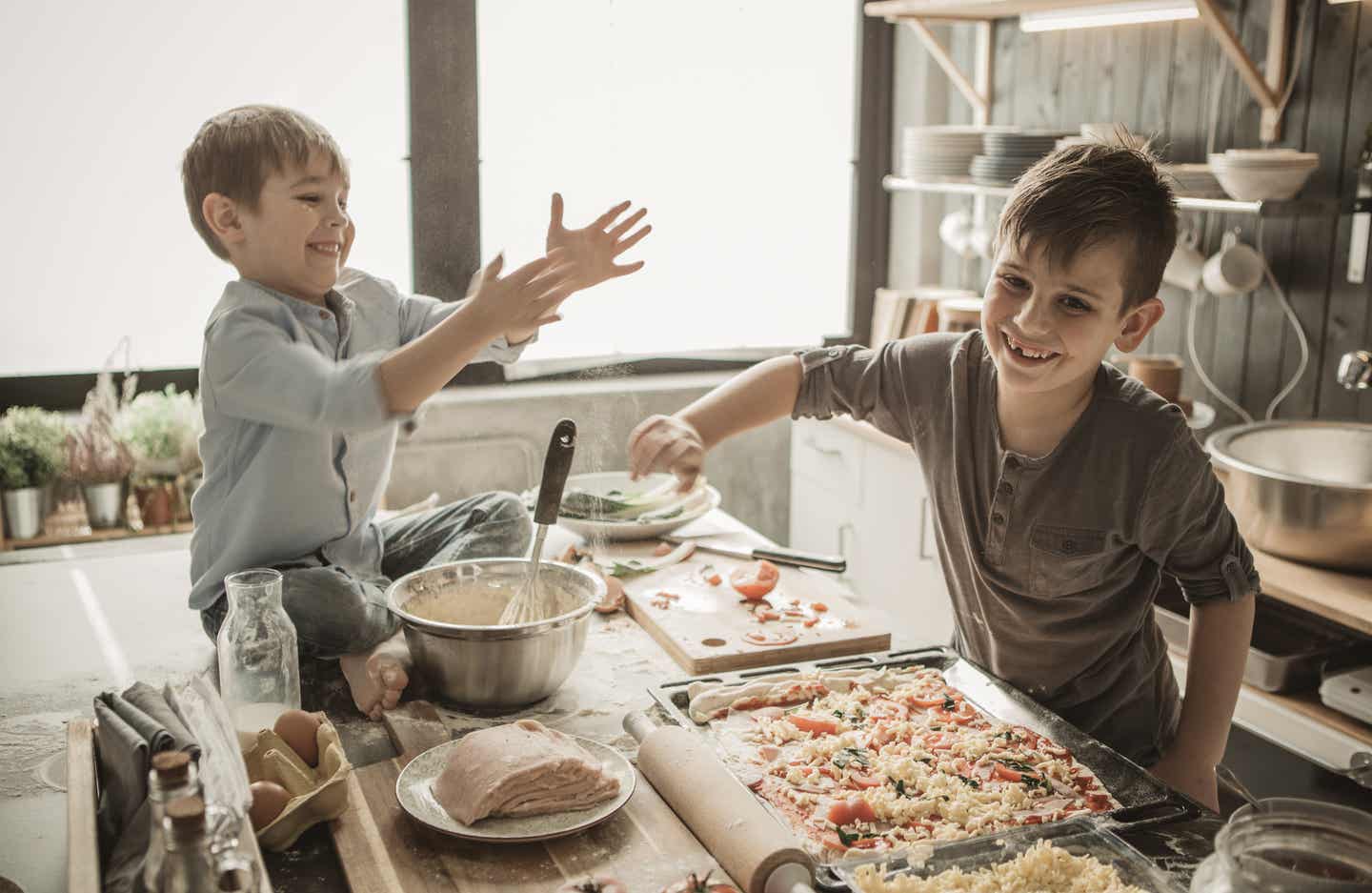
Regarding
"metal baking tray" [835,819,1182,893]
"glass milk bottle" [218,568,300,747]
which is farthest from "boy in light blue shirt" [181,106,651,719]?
"metal baking tray" [835,819,1182,893]

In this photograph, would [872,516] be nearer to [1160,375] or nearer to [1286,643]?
[1160,375]

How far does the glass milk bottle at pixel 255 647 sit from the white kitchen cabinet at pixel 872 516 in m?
1.45

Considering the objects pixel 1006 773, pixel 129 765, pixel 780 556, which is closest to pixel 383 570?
pixel 780 556

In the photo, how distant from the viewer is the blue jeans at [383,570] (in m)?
1.43

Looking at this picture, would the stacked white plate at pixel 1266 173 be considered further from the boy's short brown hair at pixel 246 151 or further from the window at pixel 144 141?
the boy's short brown hair at pixel 246 151

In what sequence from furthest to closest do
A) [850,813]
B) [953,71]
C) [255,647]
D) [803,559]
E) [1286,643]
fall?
[953,71], [1286,643], [803,559], [255,647], [850,813]

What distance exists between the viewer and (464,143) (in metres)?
1.55

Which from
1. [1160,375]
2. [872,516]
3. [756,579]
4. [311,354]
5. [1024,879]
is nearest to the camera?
[1024,879]

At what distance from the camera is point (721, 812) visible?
40.5 inches

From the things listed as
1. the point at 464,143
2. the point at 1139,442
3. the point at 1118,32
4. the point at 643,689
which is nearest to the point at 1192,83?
the point at 1118,32

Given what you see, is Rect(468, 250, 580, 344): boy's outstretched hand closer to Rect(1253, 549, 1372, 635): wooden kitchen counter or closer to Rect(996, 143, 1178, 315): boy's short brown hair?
Rect(996, 143, 1178, 315): boy's short brown hair

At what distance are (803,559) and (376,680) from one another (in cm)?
68

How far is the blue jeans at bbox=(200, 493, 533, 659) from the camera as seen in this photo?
1426 mm

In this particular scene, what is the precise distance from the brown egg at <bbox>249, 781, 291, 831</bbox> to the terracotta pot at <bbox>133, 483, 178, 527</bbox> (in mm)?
1347
